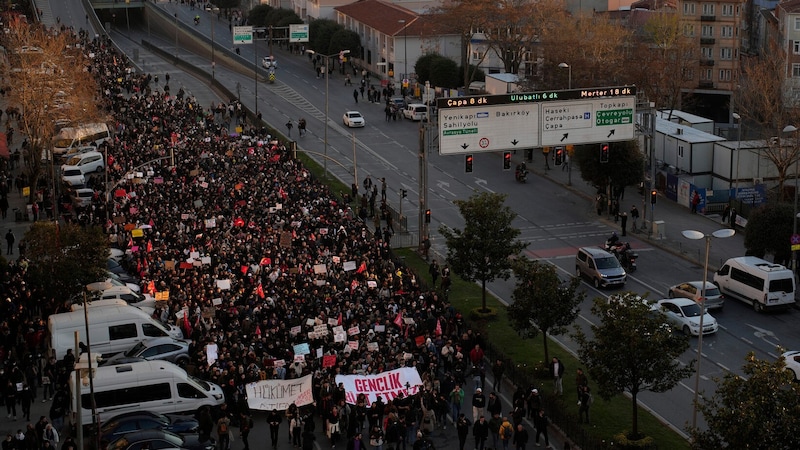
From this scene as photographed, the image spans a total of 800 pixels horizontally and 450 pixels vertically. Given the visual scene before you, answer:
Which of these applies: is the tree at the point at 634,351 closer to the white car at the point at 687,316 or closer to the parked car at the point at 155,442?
the parked car at the point at 155,442

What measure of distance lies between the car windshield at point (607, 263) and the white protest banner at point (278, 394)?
18707mm

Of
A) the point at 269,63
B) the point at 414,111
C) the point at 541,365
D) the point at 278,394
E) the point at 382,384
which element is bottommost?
the point at 541,365

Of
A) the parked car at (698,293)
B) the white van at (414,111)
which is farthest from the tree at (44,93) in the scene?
the parked car at (698,293)

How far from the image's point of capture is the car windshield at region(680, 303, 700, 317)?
47.7 meters

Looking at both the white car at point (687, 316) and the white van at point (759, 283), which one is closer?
the white car at point (687, 316)

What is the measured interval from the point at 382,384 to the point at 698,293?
1676 cm

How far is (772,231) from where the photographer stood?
5491 centimetres

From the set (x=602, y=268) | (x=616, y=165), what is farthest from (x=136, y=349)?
(x=616, y=165)

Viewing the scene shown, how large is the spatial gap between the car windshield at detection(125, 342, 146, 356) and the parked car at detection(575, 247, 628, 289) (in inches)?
776

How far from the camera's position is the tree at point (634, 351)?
3559 cm

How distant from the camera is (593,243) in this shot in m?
61.5

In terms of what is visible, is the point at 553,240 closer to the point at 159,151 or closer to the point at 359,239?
the point at 359,239

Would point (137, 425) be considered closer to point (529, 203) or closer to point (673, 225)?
point (673, 225)

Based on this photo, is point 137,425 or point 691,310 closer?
point 137,425
